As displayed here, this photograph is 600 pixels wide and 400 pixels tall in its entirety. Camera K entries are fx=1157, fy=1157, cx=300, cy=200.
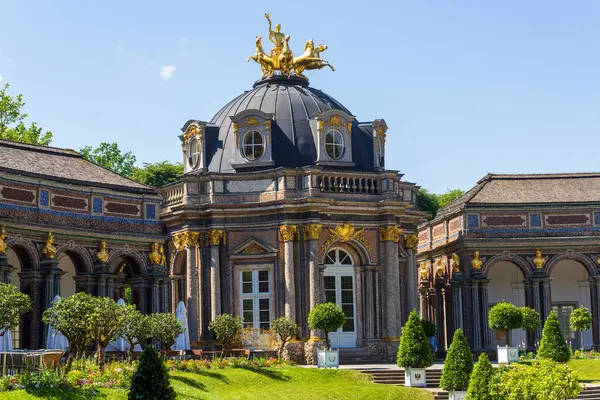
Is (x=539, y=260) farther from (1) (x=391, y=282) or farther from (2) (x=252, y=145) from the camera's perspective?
(2) (x=252, y=145)

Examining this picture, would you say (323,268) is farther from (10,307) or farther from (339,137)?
(10,307)

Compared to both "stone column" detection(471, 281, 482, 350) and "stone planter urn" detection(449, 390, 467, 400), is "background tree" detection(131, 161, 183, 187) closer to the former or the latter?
"stone column" detection(471, 281, 482, 350)

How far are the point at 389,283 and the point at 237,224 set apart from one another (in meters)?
6.35

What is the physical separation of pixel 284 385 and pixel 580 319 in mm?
16997

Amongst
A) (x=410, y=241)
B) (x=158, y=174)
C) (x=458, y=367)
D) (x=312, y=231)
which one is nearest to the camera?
(x=458, y=367)

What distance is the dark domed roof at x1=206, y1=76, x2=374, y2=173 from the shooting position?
152ft

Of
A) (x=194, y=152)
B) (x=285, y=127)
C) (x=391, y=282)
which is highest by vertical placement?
(x=285, y=127)

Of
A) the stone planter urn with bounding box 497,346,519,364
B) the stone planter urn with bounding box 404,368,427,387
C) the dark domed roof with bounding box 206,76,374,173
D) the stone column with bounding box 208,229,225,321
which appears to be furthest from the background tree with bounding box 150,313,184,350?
the stone planter urn with bounding box 497,346,519,364

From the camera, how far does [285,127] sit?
46.7 metres

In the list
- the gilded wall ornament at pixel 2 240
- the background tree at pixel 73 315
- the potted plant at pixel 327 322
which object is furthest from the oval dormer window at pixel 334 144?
the background tree at pixel 73 315

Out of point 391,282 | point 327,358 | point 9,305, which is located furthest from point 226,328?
point 9,305

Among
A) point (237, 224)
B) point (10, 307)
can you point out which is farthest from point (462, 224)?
point (10, 307)

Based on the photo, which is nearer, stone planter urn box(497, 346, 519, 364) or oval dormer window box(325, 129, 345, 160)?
stone planter urn box(497, 346, 519, 364)

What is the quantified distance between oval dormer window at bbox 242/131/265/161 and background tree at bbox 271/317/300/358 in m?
7.26
